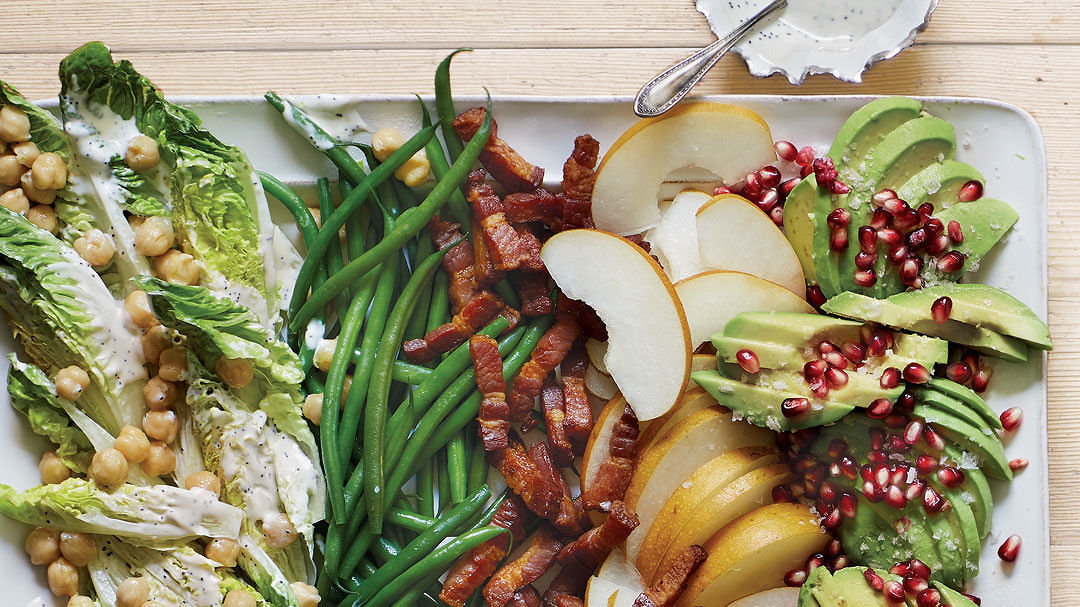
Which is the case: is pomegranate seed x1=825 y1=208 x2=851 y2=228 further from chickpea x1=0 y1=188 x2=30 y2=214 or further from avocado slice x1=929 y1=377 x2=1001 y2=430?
chickpea x1=0 y1=188 x2=30 y2=214

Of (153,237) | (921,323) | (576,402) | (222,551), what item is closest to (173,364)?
(153,237)

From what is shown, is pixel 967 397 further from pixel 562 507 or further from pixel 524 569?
pixel 524 569

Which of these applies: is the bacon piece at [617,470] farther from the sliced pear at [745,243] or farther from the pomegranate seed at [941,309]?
the pomegranate seed at [941,309]

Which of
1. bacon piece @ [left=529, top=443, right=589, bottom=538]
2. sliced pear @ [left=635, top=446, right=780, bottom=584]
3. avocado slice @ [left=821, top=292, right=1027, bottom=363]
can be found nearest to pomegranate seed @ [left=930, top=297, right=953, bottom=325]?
avocado slice @ [left=821, top=292, right=1027, bottom=363]

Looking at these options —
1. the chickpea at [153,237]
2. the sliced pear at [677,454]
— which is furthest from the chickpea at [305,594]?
the chickpea at [153,237]

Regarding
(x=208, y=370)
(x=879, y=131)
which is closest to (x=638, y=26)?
(x=879, y=131)

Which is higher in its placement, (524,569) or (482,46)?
(482,46)
